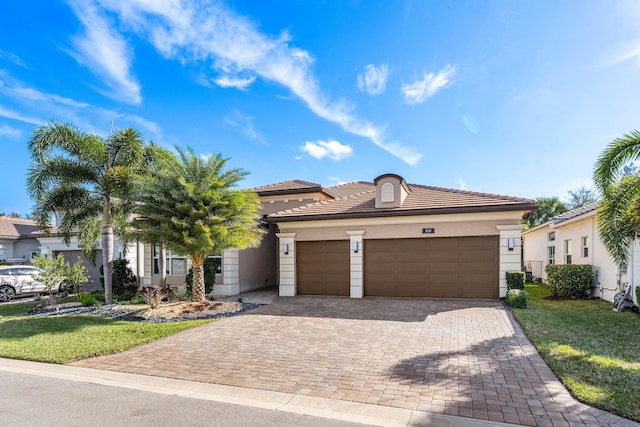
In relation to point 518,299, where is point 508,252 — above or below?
above

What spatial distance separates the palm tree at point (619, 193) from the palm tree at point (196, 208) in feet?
33.3

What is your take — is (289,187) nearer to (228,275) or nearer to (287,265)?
(287,265)

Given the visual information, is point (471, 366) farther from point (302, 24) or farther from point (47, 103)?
point (47, 103)

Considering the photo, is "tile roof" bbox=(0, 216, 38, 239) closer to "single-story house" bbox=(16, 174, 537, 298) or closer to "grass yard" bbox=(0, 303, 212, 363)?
"single-story house" bbox=(16, 174, 537, 298)

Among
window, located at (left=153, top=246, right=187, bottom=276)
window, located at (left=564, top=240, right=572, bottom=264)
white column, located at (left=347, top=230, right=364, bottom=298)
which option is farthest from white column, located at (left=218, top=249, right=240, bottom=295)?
window, located at (left=564, top=240, right=572, bottom=264)

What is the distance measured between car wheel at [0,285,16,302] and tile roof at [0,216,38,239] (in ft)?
32.6

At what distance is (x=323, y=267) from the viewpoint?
14422 millimetres

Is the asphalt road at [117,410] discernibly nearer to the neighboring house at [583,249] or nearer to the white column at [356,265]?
the white column at [356,265]

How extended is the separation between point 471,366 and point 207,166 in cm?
991

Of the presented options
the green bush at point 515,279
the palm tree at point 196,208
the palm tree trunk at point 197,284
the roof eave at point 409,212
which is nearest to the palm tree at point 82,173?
the palm tree at point 196,208

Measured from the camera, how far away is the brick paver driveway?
14.4 feet

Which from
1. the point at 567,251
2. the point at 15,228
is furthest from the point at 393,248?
the point at 15,228

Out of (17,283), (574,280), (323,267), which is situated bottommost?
(17,283)

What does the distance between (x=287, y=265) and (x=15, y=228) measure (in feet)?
78.7
